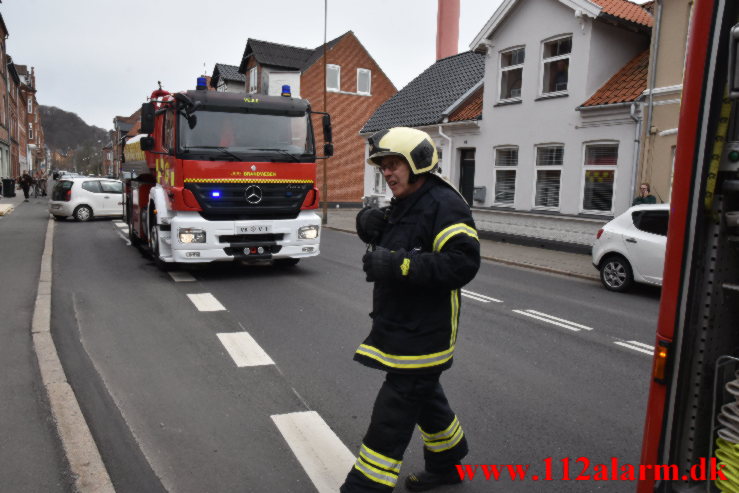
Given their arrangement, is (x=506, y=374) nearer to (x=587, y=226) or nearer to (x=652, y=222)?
(x=652, y=222)

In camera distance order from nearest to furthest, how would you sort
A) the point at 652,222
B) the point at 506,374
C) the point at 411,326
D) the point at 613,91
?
the point at 411,326 < the point at 506,374 < the point at 652,222 < the point at 613,91

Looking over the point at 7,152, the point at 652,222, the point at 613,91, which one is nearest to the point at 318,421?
the point at 652,222

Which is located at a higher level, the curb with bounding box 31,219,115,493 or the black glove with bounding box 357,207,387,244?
the black glove with bounding box 357,207,387,244

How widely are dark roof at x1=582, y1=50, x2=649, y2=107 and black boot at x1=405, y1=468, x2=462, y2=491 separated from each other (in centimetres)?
1321

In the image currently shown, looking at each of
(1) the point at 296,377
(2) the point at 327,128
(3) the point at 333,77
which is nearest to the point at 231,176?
(2) the point at 327,128

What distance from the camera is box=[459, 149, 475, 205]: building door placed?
66.5 ft

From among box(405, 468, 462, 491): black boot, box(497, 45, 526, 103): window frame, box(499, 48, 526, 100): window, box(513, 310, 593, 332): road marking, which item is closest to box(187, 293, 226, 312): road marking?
box(513, 310, 593, 332): road marking

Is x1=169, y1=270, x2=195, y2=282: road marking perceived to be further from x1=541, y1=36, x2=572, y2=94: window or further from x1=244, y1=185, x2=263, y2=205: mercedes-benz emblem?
x1=541, y1=36, x2=572, y2=94: window

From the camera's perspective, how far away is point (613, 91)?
15.0 m

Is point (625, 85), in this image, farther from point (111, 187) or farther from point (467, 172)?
point (111, 187)

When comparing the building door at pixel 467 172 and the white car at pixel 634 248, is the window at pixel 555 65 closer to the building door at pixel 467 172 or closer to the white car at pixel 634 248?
the building door at pixel 467 172

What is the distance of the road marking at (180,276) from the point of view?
950cm

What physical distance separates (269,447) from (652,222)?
815 centimetres

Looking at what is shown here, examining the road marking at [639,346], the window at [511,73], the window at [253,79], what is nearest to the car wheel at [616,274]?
the road marking at [639,346]
